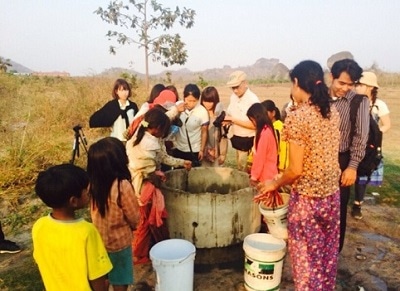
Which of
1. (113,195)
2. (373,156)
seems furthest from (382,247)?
(113,195)

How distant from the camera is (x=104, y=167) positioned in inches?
89.2

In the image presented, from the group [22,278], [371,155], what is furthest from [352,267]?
[22,278]

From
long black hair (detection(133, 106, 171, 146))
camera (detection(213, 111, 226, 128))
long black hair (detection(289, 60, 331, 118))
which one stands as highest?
long black hair (detection(289, 60, 331, 118))

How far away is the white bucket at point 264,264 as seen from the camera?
288cm

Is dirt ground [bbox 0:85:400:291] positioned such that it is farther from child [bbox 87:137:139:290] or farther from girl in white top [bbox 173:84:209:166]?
girl in white top [bbox 173:84:209:166]

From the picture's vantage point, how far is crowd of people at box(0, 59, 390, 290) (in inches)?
69.5

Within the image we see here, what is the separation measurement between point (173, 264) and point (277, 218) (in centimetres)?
97

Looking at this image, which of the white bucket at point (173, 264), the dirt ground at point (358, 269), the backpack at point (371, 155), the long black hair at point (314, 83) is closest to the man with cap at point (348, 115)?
the backpack at point (371, 155)

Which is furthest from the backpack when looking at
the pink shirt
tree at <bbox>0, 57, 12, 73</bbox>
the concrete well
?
tree at <bbox>0, 57, 12, 73</bbox>

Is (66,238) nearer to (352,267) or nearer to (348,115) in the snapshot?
(348,115)

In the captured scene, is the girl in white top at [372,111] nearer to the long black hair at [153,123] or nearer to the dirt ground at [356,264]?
the dirt ground at [356,264]

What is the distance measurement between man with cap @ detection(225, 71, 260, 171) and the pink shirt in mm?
985

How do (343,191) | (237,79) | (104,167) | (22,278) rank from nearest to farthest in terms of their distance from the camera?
(104,167) → (343,191) → (22,278) → (237,79)

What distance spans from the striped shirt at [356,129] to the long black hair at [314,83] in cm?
81
